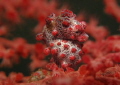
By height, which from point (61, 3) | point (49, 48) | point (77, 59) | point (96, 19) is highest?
point (61, 3)

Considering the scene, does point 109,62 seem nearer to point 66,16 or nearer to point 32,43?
point 66,16

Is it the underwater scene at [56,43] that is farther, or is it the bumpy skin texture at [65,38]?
the bumpy skin texture at [65,38]

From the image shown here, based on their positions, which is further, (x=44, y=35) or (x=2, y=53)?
(x=2, y=53)

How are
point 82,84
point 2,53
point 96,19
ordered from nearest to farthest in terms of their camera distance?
point 82,84 → point 2,53 → point 96,19

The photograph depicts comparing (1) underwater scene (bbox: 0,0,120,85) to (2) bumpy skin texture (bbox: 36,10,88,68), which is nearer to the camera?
(1) underwater scene (bbox: 0,0,120,85)

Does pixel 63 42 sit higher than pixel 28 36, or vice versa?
pixel 28 36

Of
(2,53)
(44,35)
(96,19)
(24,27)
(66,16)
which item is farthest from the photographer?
(96,19)

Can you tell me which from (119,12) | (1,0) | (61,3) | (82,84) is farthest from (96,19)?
(82,84)
